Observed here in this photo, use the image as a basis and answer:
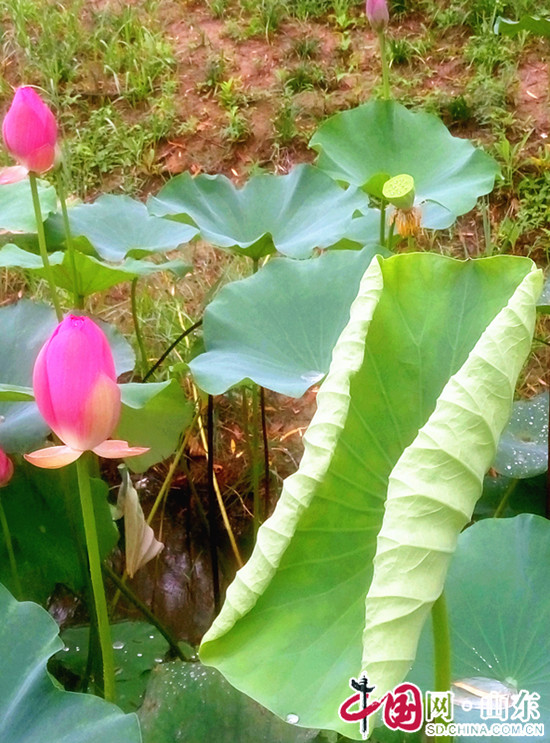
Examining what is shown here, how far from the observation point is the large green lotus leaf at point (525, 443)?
1.14m

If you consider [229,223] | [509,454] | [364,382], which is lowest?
[509,454]

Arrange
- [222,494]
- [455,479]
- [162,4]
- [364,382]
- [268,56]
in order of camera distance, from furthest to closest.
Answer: [162,4] → [268,56] → [222,494] → [364,382] → [455,479]

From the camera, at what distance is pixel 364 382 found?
63 cm

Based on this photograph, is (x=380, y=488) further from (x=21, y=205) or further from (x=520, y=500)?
(x=21, y=205)

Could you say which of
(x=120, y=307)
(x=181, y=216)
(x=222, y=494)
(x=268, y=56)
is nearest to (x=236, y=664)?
(x=181, y=216)

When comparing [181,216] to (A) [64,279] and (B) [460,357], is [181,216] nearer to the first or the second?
(A) [64,279]

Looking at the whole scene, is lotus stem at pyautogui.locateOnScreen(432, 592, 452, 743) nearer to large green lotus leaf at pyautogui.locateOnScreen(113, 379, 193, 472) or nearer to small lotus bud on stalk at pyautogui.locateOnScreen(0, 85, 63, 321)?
large green lotus leaf at pyautogui.locateOnScreen(113, 379, 193, 472)

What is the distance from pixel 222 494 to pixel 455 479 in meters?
1.17

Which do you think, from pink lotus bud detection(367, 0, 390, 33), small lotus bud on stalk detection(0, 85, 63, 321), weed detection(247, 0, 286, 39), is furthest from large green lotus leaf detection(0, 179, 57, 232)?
weed detection(247, 0, 286, 39)

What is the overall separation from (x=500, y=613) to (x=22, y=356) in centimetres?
70

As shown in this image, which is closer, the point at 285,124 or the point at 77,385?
the point at 77,385

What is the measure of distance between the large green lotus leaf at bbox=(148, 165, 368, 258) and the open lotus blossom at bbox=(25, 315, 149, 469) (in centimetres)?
73

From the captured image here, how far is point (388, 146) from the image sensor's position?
1471mm

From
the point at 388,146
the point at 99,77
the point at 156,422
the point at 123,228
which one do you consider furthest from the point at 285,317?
the point at 99,77
